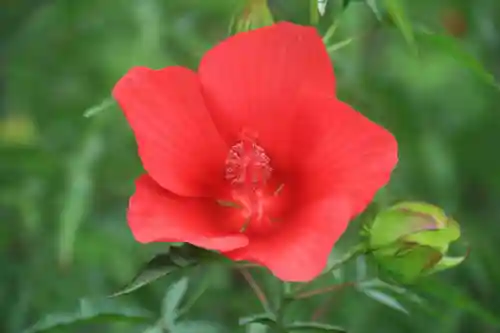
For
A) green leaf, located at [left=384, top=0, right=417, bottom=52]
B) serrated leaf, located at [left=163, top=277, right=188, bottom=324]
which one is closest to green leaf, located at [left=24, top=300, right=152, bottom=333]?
serrated leaf, located at [left=163, top=277, right=188, bottom=324]

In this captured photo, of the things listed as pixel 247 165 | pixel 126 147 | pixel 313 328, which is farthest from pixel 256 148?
pixel 126 147

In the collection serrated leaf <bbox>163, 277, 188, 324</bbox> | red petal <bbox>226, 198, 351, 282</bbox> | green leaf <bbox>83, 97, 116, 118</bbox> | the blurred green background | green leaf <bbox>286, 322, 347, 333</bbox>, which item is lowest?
the blurred green background

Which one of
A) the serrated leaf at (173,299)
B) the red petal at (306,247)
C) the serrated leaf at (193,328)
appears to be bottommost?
the serrated leaf at (193,328)

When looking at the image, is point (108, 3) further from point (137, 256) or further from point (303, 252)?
point (303, 252)

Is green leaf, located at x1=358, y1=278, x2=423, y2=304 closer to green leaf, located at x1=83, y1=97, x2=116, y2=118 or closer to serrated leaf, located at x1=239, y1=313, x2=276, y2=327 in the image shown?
serrated leaf, located at x1=239, y1=313, x2=276, y2=327

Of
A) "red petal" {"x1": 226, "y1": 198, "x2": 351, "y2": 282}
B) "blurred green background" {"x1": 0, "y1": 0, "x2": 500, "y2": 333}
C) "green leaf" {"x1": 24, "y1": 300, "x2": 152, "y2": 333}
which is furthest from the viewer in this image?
"blurred green background" {"x1": 0, "y1": 0, "x2": 500, "y2": 333}

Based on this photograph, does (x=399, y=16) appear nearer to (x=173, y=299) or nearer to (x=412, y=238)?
(x=412, y=238)

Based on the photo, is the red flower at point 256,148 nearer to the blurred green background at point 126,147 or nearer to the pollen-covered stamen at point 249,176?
the pollen-covered stamen at point 249,176

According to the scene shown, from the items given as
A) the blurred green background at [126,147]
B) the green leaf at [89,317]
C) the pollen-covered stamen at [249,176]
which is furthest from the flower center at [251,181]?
the blurred green background at [126,147]
